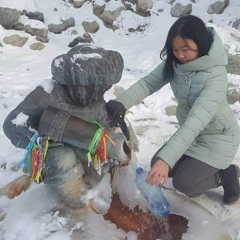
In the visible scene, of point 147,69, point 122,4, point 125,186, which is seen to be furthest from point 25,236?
point 122,4

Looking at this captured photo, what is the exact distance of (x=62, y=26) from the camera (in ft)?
26.4

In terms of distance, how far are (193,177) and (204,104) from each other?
1.44 feet

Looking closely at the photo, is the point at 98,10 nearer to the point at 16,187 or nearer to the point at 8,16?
the point at 8,16

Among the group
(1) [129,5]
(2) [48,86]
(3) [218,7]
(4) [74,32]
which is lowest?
(4) [74,32]

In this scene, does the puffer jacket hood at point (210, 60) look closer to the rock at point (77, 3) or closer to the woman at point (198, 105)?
the woman at point (198, 105)

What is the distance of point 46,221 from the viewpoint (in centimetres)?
168

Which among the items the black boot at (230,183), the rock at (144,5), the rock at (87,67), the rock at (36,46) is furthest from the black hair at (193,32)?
the rock at (144,5)

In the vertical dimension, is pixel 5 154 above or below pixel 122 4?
above

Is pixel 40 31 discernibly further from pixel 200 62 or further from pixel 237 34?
pixel 200 62

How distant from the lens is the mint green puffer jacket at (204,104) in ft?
5.71

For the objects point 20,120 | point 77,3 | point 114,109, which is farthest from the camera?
point 77,3

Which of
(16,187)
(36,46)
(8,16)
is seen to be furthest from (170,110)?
(8,16)

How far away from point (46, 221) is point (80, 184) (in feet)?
0.76

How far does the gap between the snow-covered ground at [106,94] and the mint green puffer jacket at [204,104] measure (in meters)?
0.31
